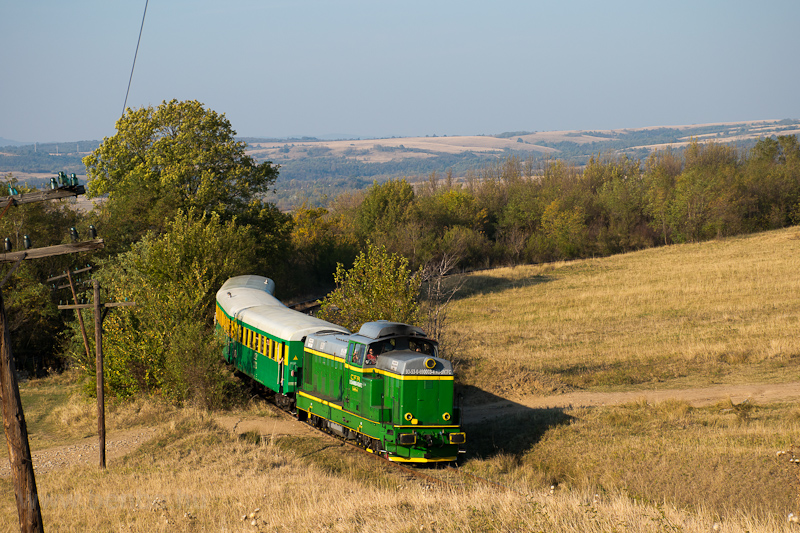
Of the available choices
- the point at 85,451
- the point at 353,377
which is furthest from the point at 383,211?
the point at 353,377

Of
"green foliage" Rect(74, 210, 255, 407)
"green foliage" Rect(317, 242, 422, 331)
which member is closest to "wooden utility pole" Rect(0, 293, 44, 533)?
"green foliage" Rect(74, 210, 255, 407)

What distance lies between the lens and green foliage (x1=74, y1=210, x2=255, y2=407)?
1085 inches

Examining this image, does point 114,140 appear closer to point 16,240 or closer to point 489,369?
point 16,240

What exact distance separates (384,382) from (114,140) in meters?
44.1

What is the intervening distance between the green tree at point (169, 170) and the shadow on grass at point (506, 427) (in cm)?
3177

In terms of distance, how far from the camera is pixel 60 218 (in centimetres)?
5038

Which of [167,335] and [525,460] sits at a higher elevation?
[167,335]

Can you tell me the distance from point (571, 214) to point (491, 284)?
3493 centimetres

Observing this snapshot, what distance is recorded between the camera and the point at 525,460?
20359mm

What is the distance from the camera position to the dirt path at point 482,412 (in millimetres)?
23438

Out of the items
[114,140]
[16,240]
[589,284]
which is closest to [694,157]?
[589,284]

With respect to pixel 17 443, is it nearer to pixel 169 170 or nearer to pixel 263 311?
pixel 263 311

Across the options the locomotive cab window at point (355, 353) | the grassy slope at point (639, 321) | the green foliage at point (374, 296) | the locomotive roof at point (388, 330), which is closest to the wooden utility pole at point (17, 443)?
the locomotive cab window at point (355, 353)

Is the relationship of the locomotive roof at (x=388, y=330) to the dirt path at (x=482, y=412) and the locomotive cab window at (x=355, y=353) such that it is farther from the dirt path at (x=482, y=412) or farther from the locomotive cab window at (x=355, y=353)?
the dirt path at (x=482, y=412)
